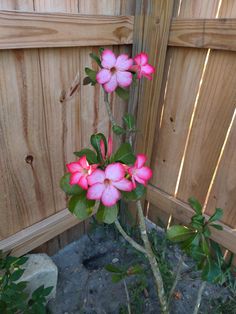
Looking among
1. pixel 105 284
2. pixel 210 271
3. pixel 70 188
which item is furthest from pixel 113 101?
pixel 105 284

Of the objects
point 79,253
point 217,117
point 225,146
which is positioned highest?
point 217,117

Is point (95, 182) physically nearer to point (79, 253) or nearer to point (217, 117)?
point (217, 117)

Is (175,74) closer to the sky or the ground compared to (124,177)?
closer to the sky

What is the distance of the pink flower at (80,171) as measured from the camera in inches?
26.5

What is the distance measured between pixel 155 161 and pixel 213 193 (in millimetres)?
392

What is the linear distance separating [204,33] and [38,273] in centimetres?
137

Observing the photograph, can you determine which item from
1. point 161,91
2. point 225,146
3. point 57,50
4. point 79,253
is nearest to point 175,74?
point 161,91

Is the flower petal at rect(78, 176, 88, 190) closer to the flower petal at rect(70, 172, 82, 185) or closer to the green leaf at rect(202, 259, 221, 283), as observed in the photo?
the flower petal at rect(70, 172, 82, 185)

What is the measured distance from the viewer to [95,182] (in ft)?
2.14

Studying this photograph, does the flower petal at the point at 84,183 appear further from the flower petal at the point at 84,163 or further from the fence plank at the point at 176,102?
the fence plank at the point at 176,102

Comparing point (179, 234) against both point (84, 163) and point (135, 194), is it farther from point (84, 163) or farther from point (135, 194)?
point (84, 163)

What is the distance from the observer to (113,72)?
78cm

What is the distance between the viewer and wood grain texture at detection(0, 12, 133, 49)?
2.87 ft

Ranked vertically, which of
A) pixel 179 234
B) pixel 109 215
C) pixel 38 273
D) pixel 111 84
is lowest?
pixel 38 273
